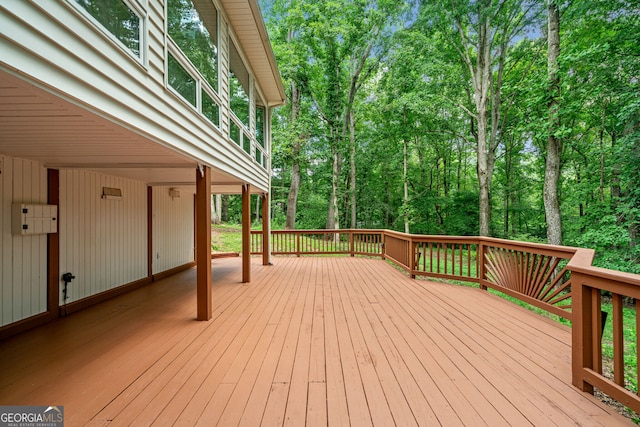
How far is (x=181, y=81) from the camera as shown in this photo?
9.02 ft

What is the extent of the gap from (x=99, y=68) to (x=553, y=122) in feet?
29.7

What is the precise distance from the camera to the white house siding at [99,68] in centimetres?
116

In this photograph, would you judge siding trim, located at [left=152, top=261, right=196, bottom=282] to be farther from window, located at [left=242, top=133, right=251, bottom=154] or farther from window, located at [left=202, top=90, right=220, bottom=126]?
window, located at [left=202, top=90, right=220, bottom=126]

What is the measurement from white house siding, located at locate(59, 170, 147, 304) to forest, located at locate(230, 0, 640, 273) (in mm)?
7528

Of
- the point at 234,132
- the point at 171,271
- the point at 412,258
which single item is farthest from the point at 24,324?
the point at 412,258

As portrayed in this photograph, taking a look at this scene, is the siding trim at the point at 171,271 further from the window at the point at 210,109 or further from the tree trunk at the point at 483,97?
the tree trunk at the point at 483,97

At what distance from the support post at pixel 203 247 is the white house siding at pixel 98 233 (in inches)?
76.9

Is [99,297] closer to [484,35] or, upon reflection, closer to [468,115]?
[484,35]

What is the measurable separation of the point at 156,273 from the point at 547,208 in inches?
392

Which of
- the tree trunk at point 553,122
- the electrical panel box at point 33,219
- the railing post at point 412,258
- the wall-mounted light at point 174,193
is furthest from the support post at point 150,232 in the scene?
the tree trunk at point 553,122

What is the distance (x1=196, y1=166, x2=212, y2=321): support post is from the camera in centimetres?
319

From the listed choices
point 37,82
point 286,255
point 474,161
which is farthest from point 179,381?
point 474,161

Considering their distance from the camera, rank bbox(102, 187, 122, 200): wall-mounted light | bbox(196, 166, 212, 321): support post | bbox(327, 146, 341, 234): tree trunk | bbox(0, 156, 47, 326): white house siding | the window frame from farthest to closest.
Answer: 1. bbox(327, 146, 341, 234): tree trunk
2. bbox(102, 187, 122, 200): wall-mounted light
3. bbox(196, 166, 212, 321): support post
4. bbox(0, 156, 47, 326): white house siding
5. the window frame

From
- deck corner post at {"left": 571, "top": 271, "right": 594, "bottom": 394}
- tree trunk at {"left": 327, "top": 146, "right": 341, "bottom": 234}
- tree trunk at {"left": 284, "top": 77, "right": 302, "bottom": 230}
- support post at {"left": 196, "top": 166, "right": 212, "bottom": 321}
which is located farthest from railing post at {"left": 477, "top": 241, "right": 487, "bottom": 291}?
tree trunk at {"left": 284, "top": 77, "right": 302, "bottom": 230}
